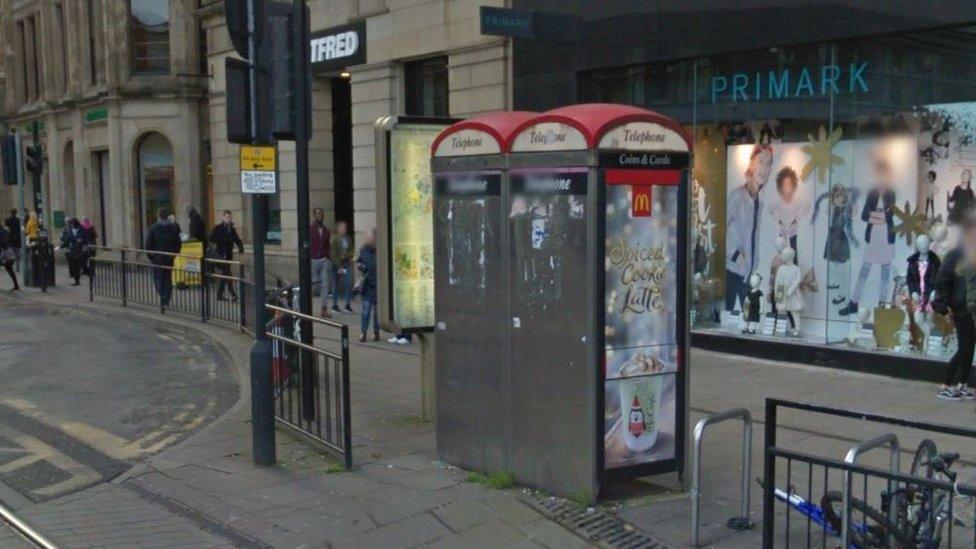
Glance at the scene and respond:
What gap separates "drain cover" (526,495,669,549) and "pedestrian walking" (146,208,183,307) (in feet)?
41.1

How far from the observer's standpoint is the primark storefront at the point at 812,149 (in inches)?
419

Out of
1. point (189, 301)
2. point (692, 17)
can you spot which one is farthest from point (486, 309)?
point (189, 301)

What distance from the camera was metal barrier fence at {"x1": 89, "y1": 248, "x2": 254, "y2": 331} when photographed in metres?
15.2

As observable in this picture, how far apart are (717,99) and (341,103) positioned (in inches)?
443

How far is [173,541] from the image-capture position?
6172 millimetres

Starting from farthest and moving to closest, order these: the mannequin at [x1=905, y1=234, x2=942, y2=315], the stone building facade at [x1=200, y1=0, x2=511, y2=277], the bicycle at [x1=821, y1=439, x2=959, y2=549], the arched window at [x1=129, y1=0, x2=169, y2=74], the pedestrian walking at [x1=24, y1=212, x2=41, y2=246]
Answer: the arched window at [x1=129, y1=0, x2=169, y2=74]
the pedestrian walking at [x1=24, y1=212, x2=41, y2=246]
the stone building facade at [x1=200, y1=0, x2=511, y2=277]
the mannequin at [x1=905, y1=234, x2=942, y2=315]
the bicycle at [x1=821, y1=439, x2=959, y2=549]

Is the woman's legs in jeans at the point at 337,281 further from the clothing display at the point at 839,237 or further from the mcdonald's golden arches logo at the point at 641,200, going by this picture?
the mcdonald's golden arches logo at the point at 641,200

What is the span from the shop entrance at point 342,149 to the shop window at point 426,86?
11.7 ft

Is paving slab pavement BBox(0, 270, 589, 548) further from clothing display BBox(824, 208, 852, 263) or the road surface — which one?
clothing display BBox(824, 208, 852, 263)

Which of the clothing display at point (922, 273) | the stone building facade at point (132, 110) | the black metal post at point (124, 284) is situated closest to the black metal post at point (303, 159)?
the clothing display at point (922, 273)

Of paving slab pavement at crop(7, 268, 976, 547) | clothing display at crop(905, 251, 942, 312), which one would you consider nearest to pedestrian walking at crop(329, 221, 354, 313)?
paving slab pavement at crop(7, 268, 976, 547)

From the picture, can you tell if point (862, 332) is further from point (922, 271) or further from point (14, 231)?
point (14, 231)

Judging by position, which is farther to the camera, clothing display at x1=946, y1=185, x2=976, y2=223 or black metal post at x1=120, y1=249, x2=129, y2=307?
black metal post at x1=120, y1=249, x2=129, y2=307

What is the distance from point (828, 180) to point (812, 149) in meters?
0.45
